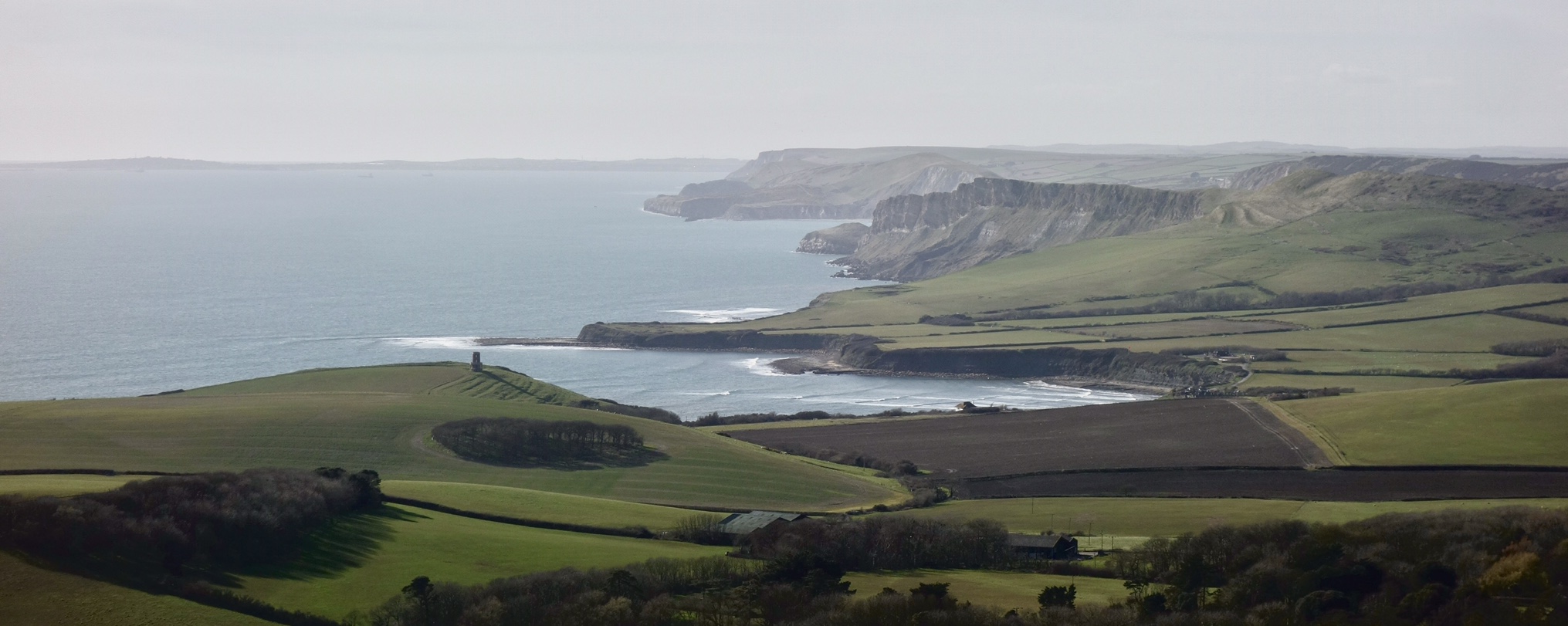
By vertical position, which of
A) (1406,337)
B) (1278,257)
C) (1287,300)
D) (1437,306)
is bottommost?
(1406,337)

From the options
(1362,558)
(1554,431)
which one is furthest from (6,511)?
(1554,431)

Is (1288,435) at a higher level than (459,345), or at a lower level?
lower

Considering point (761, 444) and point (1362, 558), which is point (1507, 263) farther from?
point (1362, 558)

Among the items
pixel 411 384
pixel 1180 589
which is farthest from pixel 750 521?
pixel 411 384

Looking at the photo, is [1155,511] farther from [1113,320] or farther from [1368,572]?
[1113,320]

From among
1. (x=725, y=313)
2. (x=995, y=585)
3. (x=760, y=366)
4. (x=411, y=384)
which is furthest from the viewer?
(x=725, y=313)

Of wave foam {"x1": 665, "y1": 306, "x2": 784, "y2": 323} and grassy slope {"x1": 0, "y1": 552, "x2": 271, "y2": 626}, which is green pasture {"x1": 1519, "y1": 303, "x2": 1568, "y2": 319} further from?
grassy slope {"x1": 0, "y1": 552, "x2": 271, "y2": 626}
